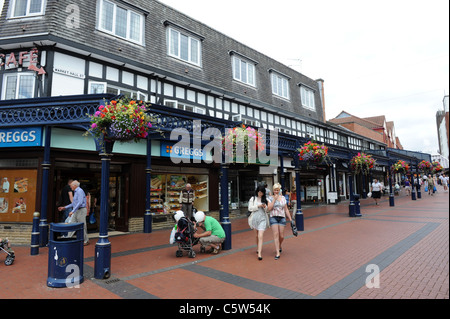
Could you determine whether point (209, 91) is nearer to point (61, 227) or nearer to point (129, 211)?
point (129, 211)

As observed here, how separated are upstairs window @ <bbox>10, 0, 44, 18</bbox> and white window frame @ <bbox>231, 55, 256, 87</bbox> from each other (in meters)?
9.31

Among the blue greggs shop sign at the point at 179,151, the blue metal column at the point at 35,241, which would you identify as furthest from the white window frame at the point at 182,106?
the blue metal column at the point at 35,241

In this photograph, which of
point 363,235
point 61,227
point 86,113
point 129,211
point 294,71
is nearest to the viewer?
point 61,227

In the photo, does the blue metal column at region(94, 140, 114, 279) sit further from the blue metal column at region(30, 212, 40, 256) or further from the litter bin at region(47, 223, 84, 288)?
the blue metal column at region(30, 212, 40, 256)

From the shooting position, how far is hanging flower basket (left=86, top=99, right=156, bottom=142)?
5.38 m

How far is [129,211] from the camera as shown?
10859 millimetres

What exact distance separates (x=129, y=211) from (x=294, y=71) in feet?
54.6

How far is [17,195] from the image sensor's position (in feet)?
29.7

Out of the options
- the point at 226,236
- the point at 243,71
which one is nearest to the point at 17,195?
the point at 226,236

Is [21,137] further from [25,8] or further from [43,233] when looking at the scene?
[25,8]

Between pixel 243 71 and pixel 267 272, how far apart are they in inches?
525

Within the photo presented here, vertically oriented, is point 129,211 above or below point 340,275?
above

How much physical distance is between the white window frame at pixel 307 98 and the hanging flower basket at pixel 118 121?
59.1 ft
